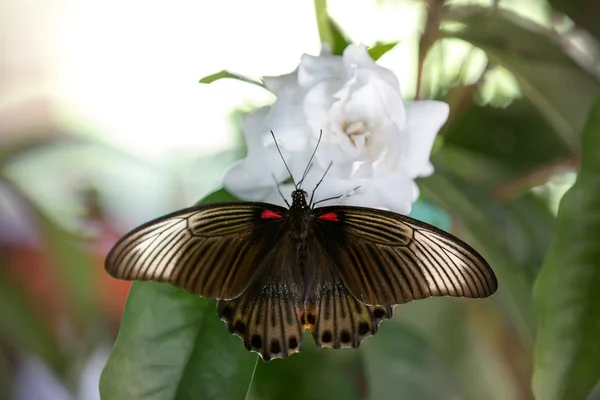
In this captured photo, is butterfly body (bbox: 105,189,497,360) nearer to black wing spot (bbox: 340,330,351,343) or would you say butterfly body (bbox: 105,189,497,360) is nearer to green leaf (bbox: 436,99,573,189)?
black wing spot (bbox: 340,330,351,343)

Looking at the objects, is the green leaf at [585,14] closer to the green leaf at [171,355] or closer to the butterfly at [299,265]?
the butterfly at [299,265]


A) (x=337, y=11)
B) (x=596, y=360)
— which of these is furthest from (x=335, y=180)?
(x=337, y=11)

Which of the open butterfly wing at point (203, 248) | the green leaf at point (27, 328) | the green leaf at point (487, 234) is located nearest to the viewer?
the open butterfly wing at point (203, 248)

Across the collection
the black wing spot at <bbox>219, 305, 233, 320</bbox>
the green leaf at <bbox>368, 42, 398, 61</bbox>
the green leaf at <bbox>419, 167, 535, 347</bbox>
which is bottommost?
the green leaf at <bbox>419, 167, 535, 347</bbox>

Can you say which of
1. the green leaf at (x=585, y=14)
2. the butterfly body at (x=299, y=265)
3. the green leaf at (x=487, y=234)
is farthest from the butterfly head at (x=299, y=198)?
the green leaf at (x=585, y=14)

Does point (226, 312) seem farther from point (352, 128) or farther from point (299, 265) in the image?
point (352, 128)

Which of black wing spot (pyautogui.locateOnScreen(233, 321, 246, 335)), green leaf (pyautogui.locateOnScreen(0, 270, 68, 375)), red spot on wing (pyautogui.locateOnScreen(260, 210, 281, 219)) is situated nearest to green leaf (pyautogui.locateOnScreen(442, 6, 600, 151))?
red spot on wing (pyautogui.locateOnScreen(260, 210, 281, 219))

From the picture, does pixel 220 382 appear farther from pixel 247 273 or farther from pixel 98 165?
pixel 98 165

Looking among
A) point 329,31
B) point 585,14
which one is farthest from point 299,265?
point 585,14
